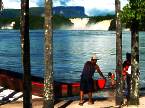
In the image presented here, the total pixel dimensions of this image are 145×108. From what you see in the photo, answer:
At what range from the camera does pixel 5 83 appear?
32156mm

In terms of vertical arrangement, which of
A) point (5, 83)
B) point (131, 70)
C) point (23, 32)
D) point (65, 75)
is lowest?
point (65, 75)

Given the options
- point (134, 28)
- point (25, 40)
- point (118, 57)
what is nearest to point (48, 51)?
point (25, 40)

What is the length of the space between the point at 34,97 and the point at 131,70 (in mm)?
7945

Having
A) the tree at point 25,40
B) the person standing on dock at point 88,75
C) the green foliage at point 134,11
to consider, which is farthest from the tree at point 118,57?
the tree at point 25,40

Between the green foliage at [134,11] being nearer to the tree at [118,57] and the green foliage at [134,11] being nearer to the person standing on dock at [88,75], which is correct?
the tree at [118,57]

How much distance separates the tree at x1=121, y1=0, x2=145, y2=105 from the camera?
19422 millimetres

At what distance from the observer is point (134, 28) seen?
2083 centimetres

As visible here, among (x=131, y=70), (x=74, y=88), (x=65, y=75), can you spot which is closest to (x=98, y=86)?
(x=74, y=88)

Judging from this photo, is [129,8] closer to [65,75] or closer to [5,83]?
[5,83]

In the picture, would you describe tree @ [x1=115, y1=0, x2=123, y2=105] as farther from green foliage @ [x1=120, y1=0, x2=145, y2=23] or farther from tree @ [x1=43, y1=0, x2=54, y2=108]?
tree @ [x1=43, y1=0, x2=54, y2=108]

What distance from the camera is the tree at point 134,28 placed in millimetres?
19422

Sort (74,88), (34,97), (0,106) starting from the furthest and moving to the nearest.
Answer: (74,88), (34,97), (0,106)

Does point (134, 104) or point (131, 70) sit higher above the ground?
point (131, 70)

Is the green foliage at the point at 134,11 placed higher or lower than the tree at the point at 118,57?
higher
